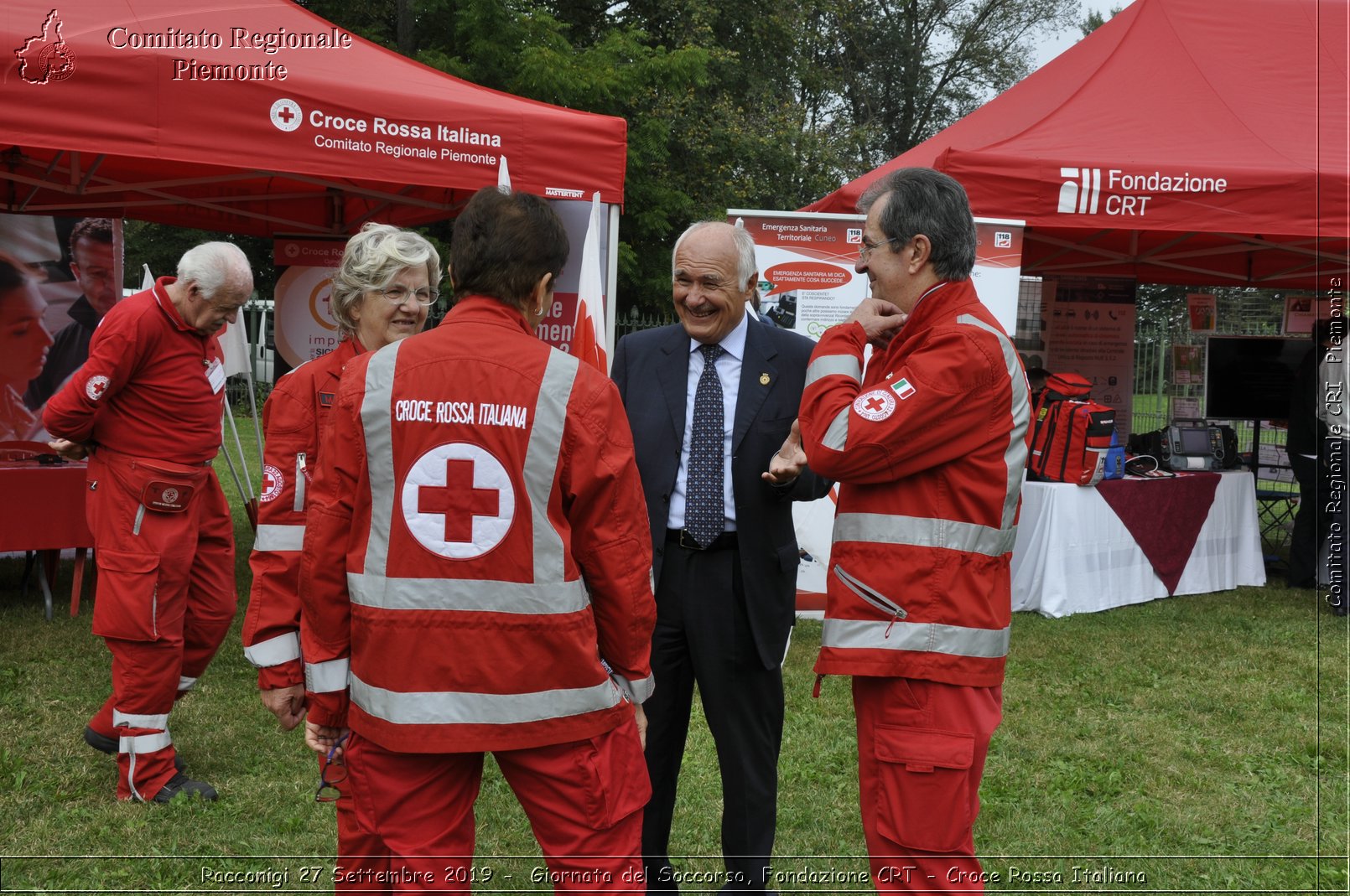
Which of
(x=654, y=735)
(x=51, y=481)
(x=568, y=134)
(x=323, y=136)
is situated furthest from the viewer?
(x=51, y=481)

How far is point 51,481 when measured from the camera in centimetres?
643

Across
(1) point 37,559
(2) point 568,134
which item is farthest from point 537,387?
(1) point 37,559

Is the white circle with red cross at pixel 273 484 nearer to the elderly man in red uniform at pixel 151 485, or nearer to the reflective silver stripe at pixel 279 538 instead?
the reflective silver stripe at pixel 279 538

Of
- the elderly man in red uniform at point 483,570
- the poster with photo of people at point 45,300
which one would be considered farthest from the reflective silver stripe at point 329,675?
the poster with photo of people at point 45,300

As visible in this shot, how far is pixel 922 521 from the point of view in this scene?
2387 millimetres

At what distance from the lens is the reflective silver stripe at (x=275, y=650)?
2.43 m

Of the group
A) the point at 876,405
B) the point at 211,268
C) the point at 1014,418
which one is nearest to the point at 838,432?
the point at 876,405

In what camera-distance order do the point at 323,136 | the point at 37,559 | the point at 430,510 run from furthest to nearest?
the point at 37,559
the point at 323,136
the point at 430,510

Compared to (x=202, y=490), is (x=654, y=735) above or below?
below

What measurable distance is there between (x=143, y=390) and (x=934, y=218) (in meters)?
3.09

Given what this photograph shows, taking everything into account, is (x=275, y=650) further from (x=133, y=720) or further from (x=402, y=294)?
(x=133, y=720)

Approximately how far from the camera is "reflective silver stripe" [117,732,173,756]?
4.02 metres

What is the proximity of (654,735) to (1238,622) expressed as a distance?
5503 millimetres

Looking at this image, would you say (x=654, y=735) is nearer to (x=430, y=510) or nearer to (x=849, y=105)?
(x=430, y=510)
